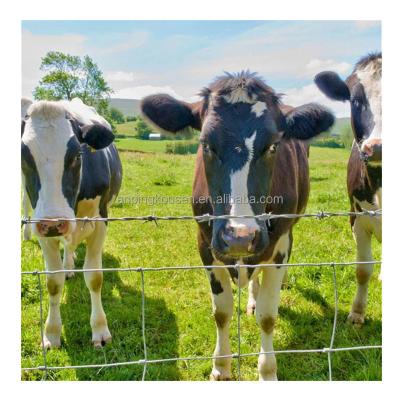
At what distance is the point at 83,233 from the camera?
12.3 feet

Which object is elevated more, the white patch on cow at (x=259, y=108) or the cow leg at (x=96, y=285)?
the white patch on cow at (x=259, y=108)

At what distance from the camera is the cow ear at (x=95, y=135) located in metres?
3.43

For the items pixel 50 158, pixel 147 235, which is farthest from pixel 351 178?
pixel 147 235

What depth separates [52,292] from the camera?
3615 mm

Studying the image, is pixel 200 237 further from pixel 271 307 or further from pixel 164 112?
pixel 164 112

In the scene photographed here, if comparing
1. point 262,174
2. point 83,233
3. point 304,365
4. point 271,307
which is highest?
point 262,174

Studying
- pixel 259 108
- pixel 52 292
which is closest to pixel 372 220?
pixel 259 108

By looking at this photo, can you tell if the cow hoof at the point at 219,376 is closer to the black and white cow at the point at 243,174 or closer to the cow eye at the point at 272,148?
the black and white cow at the point at 243,174

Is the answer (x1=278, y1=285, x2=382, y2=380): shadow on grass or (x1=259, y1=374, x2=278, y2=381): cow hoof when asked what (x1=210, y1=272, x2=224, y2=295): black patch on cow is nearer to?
→ (x1=259, y1=374, x2=278, y2=381): cow hoof

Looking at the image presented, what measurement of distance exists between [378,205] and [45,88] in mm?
4114

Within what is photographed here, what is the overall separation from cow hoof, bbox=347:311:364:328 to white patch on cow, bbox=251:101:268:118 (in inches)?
85.9

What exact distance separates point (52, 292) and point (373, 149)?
2.71 meters

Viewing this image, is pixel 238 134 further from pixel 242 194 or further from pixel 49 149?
pixel 49 149

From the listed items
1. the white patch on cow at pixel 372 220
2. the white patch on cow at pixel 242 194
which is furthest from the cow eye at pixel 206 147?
the white patch on cow at pixel 372 220
